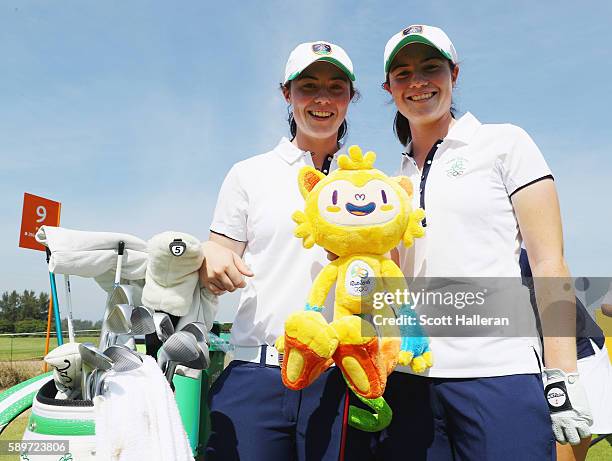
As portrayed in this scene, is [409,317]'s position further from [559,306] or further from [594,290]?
[594,290]

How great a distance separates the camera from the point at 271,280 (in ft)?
6.07

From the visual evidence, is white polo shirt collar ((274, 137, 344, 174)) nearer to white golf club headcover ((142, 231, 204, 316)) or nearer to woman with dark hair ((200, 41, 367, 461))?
woman with dark hair ((200, 41, 367, 461))

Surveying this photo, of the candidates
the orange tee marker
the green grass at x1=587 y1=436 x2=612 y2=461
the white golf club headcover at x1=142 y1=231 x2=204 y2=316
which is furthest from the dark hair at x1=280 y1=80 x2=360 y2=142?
the green grass at x1=587 y1=436 x2=612 y2=461

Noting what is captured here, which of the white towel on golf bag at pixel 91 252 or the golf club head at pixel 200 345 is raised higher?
the white towel on golf bag at pixel 91 252

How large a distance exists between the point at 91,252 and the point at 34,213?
321cm

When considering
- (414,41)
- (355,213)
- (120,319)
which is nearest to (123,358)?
(120,319)

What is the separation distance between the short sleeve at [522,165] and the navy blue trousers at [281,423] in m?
0.82

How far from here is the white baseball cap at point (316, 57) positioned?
1927 millimetres

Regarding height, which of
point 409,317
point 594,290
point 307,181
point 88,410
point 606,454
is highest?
point 307,181

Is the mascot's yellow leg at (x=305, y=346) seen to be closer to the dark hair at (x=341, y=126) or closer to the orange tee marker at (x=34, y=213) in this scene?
the dark hair at (x=341, y=126)

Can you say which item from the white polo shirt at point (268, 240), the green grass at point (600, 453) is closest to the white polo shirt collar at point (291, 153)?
the white polo shirt at point (268, 240)

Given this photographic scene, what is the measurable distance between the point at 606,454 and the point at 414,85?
433 cm

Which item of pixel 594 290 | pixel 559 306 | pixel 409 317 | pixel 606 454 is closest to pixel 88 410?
pixel 409 317

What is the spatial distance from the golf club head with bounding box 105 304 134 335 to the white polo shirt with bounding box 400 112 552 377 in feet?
2.97
